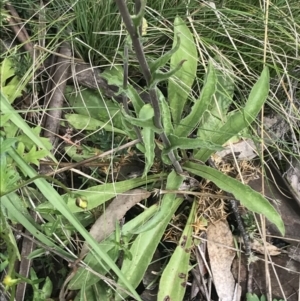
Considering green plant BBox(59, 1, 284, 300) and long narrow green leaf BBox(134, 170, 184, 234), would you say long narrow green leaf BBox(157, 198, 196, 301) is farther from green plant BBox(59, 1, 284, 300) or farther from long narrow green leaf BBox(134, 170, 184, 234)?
long narrow green leaf BBox(134, 170, 184, 234)

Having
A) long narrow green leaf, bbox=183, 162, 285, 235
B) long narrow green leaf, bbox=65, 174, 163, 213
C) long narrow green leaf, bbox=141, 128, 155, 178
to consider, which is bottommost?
long narrow green leaf, bbox=183, 162, 285, 235

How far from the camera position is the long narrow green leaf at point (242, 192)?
1.17 m

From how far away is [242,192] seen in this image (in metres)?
1.20

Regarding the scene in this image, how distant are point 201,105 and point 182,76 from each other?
17 centimetres

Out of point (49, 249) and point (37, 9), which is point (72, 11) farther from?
point (49, 249)

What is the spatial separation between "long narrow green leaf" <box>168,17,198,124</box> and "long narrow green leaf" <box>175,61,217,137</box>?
8 centimetres

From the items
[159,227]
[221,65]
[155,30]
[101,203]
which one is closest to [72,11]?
[155,30]

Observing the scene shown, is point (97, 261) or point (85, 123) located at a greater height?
point (85, 123)

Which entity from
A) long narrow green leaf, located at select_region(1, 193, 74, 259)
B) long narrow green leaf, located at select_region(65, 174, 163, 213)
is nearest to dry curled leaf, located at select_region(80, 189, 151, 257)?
long narrow green leaf, located at select_region(65, 174, 163, 213)

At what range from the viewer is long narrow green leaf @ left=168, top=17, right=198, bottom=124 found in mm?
1342

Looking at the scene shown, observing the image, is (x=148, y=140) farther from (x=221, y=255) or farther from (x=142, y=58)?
(x=221, y=255)

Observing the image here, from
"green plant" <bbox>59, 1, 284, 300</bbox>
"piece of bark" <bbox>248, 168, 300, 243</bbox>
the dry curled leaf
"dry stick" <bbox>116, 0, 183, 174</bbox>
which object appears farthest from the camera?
"piece of bark" <bbox>248, 168, 300, 243</bbox>

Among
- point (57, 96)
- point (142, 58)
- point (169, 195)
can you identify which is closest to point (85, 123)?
point (57, 96)

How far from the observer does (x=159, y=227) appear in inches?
49.4
